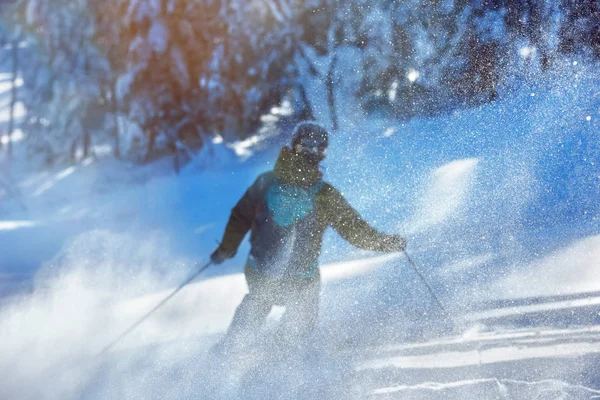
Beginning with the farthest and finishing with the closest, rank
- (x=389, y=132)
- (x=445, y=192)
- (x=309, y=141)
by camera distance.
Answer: (x=389, y=132) < (x=445, y=192) < (x=309, y=141)

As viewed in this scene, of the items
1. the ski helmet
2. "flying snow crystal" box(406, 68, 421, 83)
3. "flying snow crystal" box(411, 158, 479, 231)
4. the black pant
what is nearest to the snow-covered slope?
"flying snow crystal" box(411, 158, 479, 231)

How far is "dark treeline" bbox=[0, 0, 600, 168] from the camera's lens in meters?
3.17

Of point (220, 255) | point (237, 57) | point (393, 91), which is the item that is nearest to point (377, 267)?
point (220, 255)

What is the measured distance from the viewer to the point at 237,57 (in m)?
3.54

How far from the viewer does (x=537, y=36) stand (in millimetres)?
3266

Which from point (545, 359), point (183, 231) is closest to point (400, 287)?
point (545, 359)

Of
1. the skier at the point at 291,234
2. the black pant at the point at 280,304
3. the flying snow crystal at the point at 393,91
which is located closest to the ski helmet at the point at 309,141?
the skier at the point at 291,234

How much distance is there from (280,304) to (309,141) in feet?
2.46

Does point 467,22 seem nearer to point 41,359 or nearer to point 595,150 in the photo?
point 595,150

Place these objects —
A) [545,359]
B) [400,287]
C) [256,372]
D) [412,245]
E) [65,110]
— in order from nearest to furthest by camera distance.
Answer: [545,359] → [256,372] → [400,287] → [412,245] → [65,110]

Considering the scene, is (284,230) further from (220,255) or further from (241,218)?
(220,255)

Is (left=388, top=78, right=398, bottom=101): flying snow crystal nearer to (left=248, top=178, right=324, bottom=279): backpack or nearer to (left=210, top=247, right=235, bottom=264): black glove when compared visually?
(left=248, top=178, right=324, bottom=279): backpack

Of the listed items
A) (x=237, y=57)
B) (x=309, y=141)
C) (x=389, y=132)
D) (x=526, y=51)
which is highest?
(x=237, y=57)

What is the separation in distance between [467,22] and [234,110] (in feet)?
5.65
